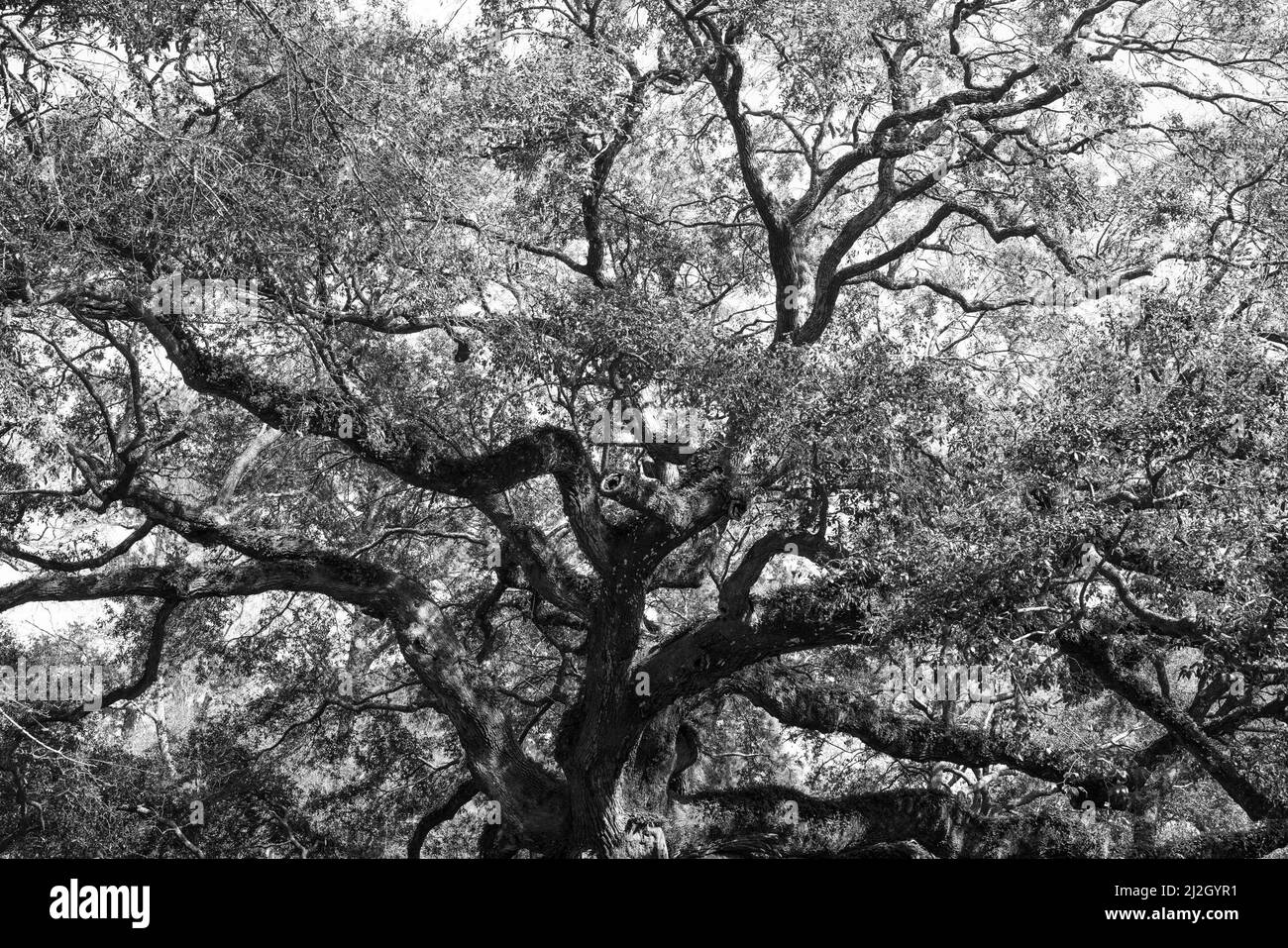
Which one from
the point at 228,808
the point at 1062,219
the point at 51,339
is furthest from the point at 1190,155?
the point at 228,808

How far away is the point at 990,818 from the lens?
9156 millimetres

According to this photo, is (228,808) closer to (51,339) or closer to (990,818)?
(51,339)

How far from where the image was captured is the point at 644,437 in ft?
29.2

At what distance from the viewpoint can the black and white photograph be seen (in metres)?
6.11

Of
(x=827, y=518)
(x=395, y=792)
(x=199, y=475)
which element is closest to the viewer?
(x=827, y=518)

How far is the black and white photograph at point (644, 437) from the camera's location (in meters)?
6.11

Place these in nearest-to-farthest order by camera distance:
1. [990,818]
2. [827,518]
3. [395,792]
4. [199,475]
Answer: [827,518] → [990,818] → [199,475] → [395,792]

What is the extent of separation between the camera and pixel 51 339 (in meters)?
8.66

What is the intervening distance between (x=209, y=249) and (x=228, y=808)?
5502 millimetres

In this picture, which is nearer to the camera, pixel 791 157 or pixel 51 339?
pixel 51 339

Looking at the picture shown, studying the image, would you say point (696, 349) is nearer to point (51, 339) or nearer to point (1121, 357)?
point (1121, 357)
